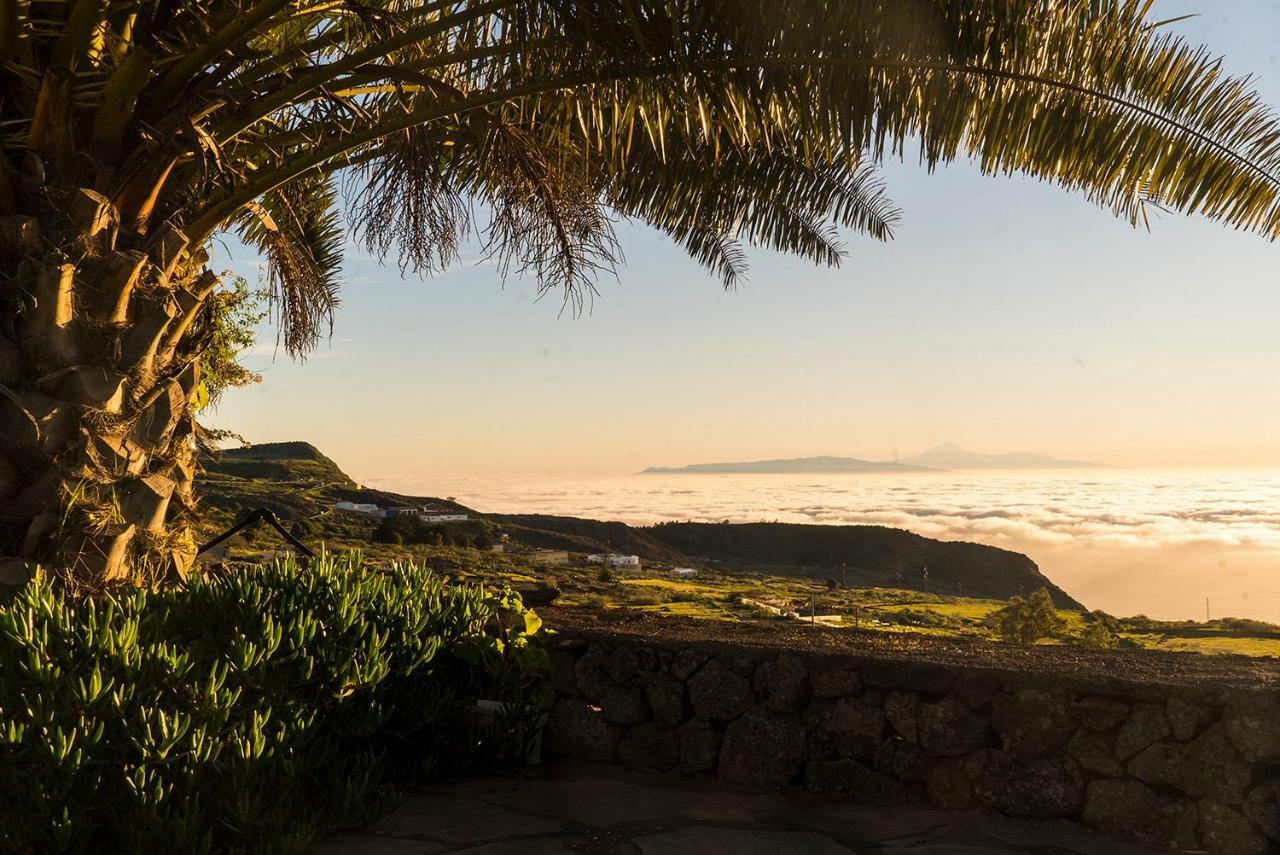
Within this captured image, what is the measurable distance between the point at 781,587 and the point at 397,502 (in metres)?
12.6

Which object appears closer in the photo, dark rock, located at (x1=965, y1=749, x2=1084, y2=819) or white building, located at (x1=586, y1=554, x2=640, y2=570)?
dark rock, located at (x1=965, y1=749, x2=1084, y2=819)

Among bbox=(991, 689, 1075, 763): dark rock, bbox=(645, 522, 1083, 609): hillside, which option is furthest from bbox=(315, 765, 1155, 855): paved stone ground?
bbox=(645, 522, 1083, 609): hillside

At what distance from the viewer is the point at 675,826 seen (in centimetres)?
417

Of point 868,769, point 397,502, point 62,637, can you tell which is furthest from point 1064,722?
point 397,502

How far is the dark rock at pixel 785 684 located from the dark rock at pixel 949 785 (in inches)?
26.3

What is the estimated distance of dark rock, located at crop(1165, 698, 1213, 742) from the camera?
3.88 m

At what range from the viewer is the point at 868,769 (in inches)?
177

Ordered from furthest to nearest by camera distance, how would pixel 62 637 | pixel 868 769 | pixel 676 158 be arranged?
pixel 676 158 < pixel 868 769 < pixel 62 637

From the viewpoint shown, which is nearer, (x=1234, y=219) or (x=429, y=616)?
(x=429, y=616)

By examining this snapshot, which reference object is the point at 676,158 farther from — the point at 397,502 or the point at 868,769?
the point at 397,502

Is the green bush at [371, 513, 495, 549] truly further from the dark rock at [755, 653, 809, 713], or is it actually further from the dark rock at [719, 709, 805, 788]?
the dark rock at [755, 653, 809, 713]

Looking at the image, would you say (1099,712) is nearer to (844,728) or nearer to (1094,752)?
(1094,752)

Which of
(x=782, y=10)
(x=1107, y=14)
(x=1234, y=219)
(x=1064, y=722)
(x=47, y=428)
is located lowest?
(x=1064, y=722)

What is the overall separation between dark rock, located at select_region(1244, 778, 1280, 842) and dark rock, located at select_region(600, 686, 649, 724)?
2.66 meters
